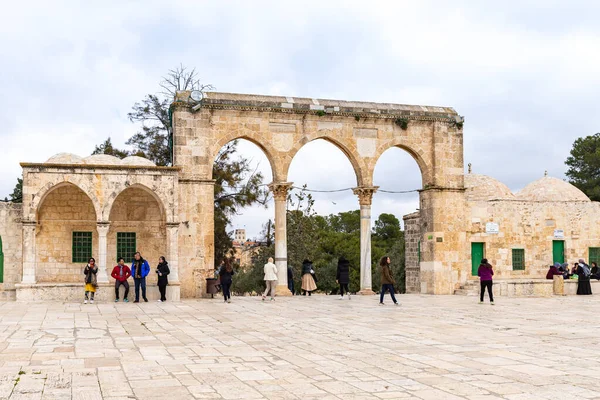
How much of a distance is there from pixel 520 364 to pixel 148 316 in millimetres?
9098

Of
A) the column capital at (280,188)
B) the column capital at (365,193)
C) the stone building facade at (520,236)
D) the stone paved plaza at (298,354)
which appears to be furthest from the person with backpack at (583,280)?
the column capital at (280,188)

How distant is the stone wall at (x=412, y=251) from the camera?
26.2 meters

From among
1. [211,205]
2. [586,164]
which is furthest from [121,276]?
[586,164]

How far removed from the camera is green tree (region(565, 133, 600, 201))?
47531 mm

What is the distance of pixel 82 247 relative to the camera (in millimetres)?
21734

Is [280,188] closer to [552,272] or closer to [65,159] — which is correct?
[65,159]

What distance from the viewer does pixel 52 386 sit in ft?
24.1

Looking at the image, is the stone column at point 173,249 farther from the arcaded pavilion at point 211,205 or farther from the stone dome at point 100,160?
the stone dome at point 100,160

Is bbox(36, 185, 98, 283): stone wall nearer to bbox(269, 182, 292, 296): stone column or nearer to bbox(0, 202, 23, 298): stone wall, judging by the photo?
bbox(0, 202, 23, 298): stone wall

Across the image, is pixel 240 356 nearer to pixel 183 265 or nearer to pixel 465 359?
pixel 465 359

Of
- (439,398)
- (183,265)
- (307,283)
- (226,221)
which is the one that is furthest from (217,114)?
(439,398)

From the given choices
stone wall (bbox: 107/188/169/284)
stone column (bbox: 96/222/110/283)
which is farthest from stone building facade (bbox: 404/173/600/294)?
stone column (bbox: 96/222/110/283)

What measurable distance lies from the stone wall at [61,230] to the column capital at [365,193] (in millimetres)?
9110

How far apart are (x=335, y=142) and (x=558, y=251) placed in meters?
10.6
